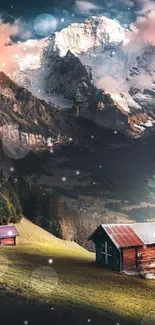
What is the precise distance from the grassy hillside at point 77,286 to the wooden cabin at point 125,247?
2.37 meters

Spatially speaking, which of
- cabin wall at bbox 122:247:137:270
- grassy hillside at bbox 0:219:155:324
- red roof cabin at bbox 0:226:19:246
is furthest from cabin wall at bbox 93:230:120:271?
red roof cabin at bbox 0:226:19:246

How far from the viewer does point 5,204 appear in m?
121

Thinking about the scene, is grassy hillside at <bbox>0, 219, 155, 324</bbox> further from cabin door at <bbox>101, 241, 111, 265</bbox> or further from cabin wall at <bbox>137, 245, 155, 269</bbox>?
cabin wall at <bbox>137, 245, 155, 269</bbox>

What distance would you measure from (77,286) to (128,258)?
15.4 m

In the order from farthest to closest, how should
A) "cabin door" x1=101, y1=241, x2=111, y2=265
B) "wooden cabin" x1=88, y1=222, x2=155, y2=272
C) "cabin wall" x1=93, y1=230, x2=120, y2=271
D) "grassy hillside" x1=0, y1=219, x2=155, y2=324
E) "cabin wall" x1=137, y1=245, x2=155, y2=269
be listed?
"cabin door" x1=101, y1=241, x2=111, y2=265
"cabin wall" x1=137, y1=245, x2=155, y2=269
"cabin wall" x1=93, y1=230, x2=120, y2=271
"wooden cabin" x1=88, y1=222, x2=155, y2=272
"grassy hillside" x1=0, y1=219, x2=155, y2=324

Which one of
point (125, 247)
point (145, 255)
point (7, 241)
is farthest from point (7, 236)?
point (145, 255)

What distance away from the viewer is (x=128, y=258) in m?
66.9

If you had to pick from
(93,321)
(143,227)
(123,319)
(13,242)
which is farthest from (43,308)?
(13,242)

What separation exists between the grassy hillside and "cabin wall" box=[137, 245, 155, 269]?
218 inches

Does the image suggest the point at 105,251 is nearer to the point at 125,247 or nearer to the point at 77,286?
the point at 125,247

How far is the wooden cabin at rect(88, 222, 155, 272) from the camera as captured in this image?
66.5 meters

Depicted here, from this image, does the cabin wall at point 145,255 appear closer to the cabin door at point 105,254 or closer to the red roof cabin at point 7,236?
the cabin door at point 105,254

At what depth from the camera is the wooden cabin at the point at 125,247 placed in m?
66.5

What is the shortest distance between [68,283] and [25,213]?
11185cm
